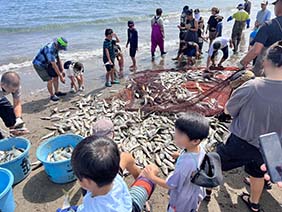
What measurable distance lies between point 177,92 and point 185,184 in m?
4.80

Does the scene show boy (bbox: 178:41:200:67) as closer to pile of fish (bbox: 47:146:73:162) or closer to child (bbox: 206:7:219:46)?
child (bbox: 206:7:219:46)

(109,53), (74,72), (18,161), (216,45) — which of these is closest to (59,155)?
(18,161)

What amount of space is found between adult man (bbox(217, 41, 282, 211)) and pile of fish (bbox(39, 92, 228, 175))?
1.40 m

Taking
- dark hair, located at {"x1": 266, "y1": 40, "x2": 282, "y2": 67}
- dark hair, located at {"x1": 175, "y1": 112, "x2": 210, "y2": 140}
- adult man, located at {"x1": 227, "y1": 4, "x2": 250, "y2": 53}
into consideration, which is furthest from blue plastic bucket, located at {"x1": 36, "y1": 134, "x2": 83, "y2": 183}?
adult man, located at {"x1": 227, "y1": 4, "x2": 250, "y2": 53}

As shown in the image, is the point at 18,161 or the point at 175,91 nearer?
the point at 18,161

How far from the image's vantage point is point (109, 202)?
2.09m

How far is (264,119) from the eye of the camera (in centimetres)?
325

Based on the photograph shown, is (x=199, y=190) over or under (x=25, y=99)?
over

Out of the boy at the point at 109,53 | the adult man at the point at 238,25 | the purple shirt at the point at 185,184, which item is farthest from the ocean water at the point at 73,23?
the purple shirt at the point at 185,184

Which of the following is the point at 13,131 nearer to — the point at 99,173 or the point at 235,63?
the point at 99,173

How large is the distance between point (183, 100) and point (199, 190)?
161 inches

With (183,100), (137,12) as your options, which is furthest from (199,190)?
(137,12)

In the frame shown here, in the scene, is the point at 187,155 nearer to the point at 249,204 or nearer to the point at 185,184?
the point at 185,184

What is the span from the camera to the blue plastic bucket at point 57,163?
14.9ft
